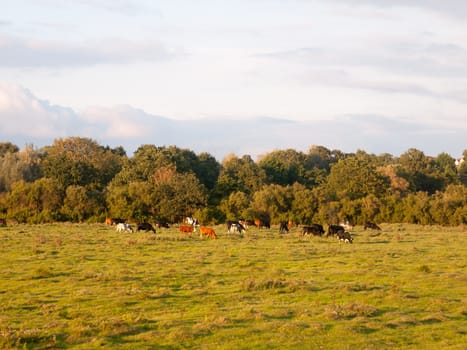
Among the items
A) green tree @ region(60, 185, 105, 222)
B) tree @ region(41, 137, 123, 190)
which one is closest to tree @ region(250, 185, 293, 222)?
green tree @ region(60, 185, 105, 222)

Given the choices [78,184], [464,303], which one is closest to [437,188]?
[78,184]

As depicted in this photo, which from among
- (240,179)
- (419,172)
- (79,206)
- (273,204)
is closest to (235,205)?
(273,204)

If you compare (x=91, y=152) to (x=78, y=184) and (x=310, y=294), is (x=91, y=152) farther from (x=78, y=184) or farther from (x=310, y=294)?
(x=310, y=294)

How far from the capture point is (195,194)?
61.0m

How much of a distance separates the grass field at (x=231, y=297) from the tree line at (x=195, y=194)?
28.3m

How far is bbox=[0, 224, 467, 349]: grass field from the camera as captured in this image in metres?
13.0

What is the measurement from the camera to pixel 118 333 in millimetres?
13297

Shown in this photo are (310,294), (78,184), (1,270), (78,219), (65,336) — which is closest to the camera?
(65,336)

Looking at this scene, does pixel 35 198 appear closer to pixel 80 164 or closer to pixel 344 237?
pixel 80 164

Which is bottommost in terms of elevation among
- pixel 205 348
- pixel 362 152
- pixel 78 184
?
pixel 205 348

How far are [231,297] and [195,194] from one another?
4366 centimetres

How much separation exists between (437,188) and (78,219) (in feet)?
146

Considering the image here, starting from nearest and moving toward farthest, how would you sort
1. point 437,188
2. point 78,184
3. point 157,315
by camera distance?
point 157,315 < point 78,184 < point 437,188

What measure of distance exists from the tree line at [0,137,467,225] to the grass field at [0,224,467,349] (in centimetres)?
2826
